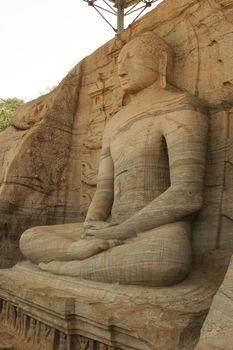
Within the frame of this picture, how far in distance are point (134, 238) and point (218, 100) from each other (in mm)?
1809

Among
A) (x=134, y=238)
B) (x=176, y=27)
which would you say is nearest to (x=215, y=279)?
(x=134, y=238)

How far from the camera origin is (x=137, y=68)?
4.65m

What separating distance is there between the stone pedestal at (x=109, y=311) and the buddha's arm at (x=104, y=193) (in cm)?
93

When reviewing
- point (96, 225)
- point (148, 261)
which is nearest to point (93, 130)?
point (96, 225)

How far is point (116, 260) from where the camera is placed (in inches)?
128

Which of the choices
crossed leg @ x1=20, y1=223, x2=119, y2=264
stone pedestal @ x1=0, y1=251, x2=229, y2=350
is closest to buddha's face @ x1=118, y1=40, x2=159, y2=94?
crossed leg @ x1=20, y1=223, x2=119, y2=264

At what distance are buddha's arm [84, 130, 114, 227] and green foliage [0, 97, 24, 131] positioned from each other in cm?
1227

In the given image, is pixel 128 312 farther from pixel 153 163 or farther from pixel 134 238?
pixel 153 163

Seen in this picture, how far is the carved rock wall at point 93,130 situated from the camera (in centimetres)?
399

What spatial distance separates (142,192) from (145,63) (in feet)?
5.14

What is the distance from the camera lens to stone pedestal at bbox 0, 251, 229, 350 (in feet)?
8.06

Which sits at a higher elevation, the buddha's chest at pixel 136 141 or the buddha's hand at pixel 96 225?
the buddha's chest at pixel 136 141

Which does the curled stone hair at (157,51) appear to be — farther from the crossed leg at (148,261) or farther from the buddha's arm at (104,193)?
the crossed leg at (148,261)

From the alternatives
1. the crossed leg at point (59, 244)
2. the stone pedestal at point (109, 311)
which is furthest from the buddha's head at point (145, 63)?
the stone pedestal at point (109, 311)
